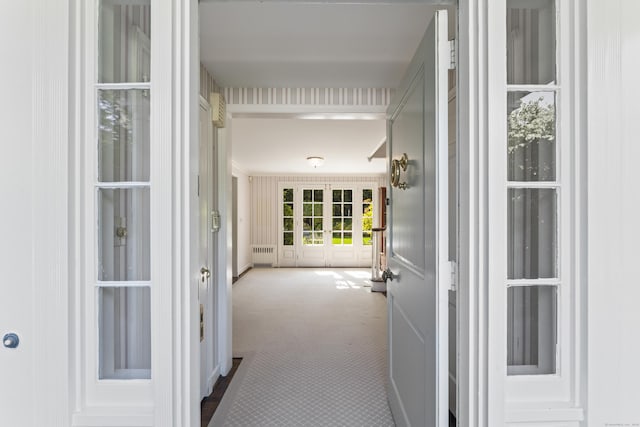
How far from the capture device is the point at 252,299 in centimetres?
522

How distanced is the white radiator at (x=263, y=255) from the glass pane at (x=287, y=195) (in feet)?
4.29

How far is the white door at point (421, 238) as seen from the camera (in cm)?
121

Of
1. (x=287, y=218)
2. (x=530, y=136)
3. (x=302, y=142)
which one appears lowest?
(x=287, y=218)

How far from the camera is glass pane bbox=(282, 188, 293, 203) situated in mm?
8641

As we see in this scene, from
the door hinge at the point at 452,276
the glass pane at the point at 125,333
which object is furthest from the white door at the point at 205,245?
the door hinge at the point at 452,276

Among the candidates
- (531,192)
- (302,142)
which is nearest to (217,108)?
(531,192)

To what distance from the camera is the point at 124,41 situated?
110 cm

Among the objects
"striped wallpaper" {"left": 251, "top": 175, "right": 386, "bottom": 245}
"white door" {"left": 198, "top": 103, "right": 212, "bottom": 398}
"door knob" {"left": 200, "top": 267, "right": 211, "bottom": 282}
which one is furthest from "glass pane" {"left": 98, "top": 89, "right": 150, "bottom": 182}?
"striped wallpaper" {"left": 251, "top": 175, "right": 386, "bottom": 245}

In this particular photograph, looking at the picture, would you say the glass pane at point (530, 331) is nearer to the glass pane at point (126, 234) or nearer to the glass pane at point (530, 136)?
the glass pane at point (530, 136)

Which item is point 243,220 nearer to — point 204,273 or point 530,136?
point 204,273

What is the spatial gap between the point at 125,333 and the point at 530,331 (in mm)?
1370
